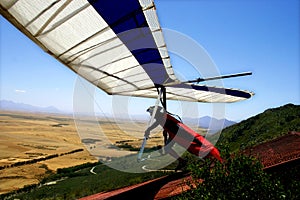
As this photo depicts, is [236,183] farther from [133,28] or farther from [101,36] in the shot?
[101,36]

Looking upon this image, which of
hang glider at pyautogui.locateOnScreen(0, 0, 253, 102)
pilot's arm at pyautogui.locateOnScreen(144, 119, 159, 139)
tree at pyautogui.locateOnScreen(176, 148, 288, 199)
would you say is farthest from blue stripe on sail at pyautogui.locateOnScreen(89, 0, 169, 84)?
tree at pyautogui.locateOnScreen(176, 148, 288, 199)

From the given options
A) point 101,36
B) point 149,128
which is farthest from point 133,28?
point 149,128

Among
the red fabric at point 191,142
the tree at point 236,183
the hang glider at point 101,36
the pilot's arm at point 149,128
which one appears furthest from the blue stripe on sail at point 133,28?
the tree at point 236,183

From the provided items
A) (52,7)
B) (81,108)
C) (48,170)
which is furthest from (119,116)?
(48,170)

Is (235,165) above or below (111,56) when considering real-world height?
below

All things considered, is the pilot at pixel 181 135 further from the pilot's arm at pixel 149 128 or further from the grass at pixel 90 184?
the grass at pixel 90 184

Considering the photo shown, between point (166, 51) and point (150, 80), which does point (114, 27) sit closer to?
point (166, 51)

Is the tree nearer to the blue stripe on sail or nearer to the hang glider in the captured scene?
the hang glider
